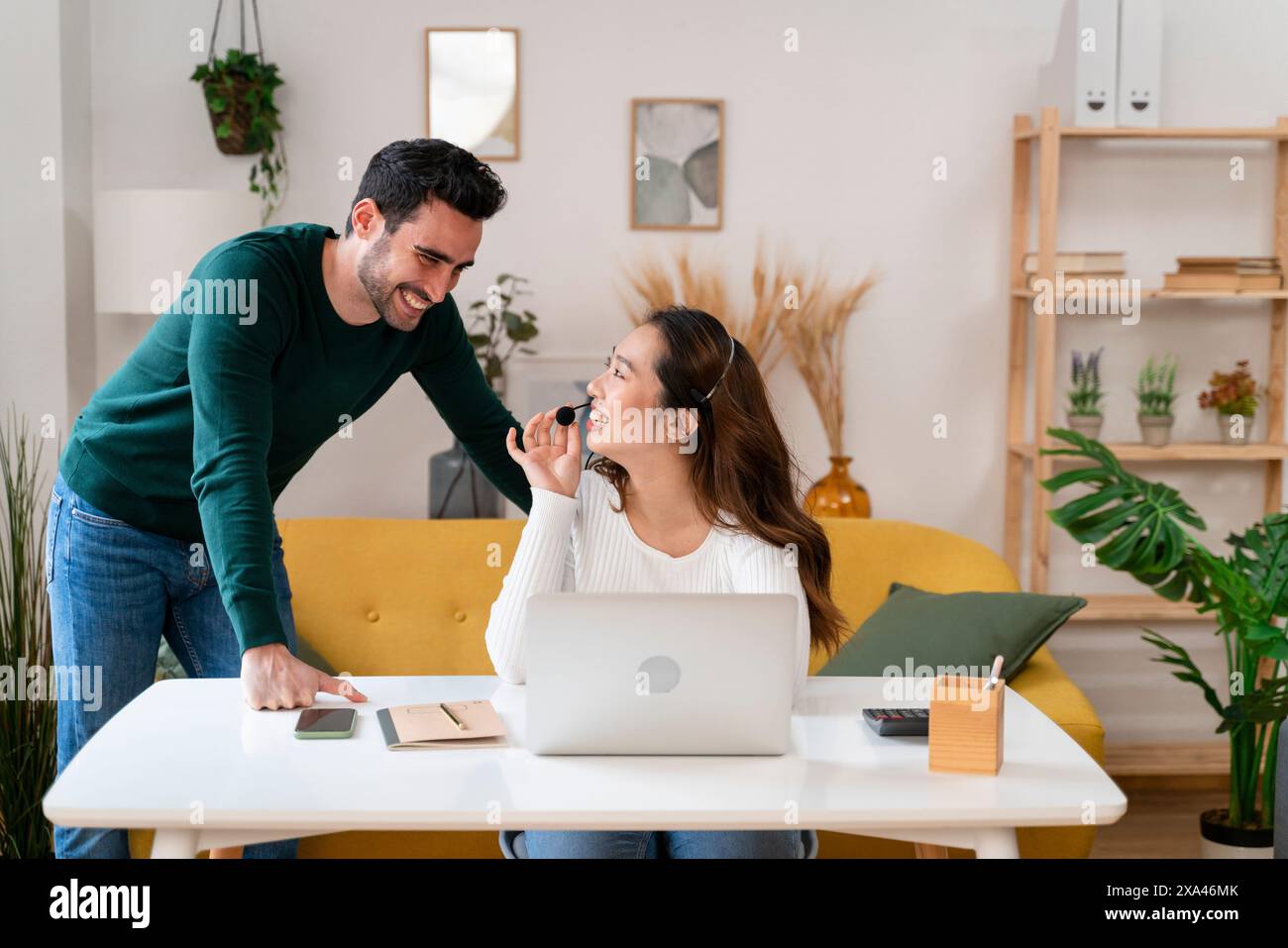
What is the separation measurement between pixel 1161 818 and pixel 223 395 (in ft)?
9.17

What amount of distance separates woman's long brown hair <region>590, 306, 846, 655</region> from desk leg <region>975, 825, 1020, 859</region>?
2.04 ft

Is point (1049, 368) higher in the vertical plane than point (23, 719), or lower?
higher

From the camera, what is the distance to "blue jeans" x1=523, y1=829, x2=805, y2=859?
73.9 inches

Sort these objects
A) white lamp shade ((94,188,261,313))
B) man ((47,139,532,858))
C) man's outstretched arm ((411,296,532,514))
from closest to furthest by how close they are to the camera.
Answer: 1. man ((47,139,532,858))
2. man's outstretched arm ((411,296,532,514))
3. white lamp shade ((94,188,261,313))

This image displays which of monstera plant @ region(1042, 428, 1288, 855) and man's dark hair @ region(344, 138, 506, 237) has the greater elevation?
man's dark hair @ region(344, 138, 506, 237)

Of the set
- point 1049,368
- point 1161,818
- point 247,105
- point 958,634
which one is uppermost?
point 247,105

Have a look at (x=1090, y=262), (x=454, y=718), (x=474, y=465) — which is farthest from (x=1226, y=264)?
(x=454, y=718)

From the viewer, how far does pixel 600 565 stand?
2084mm

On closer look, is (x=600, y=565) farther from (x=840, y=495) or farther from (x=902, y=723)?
(x=840, y=495)

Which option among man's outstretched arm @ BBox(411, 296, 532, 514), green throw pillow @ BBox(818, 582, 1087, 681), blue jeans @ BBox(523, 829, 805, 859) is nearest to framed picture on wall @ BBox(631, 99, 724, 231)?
green throw pillow @ BBox(818, 582, 1087, 681)

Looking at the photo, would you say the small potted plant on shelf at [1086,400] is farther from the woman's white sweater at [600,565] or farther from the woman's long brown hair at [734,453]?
the woman's white sweater at [600,565]

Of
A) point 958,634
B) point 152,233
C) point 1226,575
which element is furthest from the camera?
point 152,233

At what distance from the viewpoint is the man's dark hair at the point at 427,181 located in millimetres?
2033

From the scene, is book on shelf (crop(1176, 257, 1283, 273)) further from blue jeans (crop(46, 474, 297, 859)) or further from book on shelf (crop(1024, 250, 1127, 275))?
blue jeans (crop(46, 474, 297, 859))
